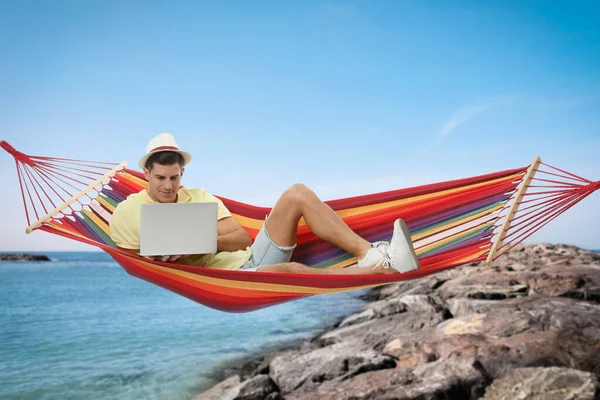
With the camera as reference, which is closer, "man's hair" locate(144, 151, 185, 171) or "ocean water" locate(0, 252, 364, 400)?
"man's hair" locate(144, 151, 185, 171)

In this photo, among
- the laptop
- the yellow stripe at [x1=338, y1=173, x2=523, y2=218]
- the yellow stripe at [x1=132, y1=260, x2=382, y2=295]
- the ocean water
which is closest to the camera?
the laptop

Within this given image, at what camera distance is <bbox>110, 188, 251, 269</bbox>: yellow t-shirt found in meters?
1.94

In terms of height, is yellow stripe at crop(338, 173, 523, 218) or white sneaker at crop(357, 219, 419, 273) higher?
yellow stripe at crop(338, 173, 523, 218)

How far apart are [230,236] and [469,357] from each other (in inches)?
72.6

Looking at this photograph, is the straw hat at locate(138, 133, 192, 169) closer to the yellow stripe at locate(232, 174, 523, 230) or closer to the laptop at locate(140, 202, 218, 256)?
the laptop at locate(140, 202, 218, 256)

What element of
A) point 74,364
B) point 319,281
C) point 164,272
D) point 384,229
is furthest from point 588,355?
point 74,364

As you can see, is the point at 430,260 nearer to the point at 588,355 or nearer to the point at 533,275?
the point at 588,355

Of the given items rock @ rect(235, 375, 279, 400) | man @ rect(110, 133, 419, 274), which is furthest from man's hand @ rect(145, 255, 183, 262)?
rock @ rect(235, 375, 279, 400)

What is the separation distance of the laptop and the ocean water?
3700mm

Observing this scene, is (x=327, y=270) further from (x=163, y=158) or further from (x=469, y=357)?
(x=469, y=357)

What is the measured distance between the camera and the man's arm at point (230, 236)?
6.74 ft

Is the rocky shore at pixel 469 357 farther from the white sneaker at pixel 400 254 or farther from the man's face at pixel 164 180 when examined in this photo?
the man's face at pixel 164 180

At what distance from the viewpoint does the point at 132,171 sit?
277 centimetres

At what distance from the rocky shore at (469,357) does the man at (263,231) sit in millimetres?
1203
